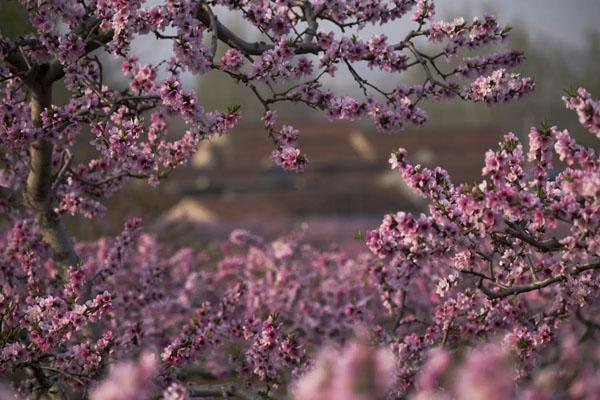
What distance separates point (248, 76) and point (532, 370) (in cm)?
348

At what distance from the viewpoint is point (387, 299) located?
815 cm

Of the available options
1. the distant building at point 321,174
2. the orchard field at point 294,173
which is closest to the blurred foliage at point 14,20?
the orchard field at point 294,173

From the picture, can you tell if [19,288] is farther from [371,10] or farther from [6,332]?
[371,10]

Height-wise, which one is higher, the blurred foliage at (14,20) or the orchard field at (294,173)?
the blurred foliage at (14,20)

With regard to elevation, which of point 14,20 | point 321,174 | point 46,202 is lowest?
point 46,202

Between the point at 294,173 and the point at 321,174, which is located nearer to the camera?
the point at 294,173

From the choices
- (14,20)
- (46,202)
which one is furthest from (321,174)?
(46,202)

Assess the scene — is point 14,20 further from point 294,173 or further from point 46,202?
point 294,173

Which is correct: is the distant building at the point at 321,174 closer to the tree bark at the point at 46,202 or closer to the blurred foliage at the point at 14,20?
the blurred foliage at the point at 14,20

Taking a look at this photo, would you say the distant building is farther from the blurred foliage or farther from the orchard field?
the orchard field

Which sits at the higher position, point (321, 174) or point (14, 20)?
point (321, 174)

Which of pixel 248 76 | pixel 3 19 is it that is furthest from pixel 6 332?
pixel 3 19

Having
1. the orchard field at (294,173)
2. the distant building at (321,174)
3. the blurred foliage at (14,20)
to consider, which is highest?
the distant building at (321,174)

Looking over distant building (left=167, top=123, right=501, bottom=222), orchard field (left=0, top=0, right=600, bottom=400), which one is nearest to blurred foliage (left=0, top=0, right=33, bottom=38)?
orchard field (left=0, top=0, right=600, bottom=400)
